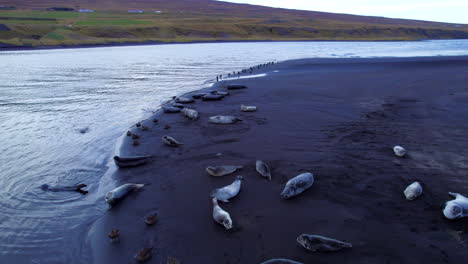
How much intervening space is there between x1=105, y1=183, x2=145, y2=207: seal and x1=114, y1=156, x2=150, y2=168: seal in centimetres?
110

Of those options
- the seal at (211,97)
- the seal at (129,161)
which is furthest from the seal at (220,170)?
the seal at (211,97)

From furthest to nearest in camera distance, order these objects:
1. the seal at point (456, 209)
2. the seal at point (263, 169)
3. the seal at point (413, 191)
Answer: the seal at point (263, 169) → the seal at point (413, 191) → the seal at point (456, 209)

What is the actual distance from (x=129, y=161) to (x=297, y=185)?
416 centimetres

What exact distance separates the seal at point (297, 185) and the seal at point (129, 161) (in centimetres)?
370

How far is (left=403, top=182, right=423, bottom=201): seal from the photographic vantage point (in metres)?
4.65

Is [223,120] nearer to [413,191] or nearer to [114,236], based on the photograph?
[114,236]

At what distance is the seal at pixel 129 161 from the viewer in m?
6.52

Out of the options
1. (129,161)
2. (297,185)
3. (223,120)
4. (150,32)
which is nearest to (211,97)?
(223,120)

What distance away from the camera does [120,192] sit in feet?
17.3

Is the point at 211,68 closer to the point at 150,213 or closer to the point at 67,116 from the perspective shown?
the point at 67,116

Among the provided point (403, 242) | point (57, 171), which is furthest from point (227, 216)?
point (57, 171)

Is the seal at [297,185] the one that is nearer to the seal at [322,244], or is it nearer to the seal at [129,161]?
the seal at [322,244]

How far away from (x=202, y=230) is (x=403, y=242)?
9.76ft

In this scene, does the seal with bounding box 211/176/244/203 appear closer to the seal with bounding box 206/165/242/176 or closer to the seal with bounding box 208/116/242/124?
the seal with bounding box 206/165/242/176
